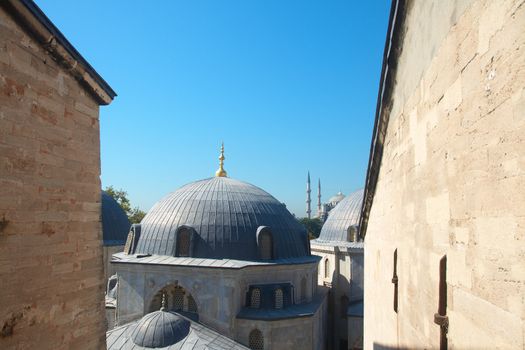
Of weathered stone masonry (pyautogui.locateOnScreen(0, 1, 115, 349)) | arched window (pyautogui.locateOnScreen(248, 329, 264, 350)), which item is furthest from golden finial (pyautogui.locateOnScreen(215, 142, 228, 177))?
→ weathered stone masonry (pyautogui.locateOnScreen(0, 1, 115, 349))

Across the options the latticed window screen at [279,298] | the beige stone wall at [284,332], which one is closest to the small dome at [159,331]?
the beige stone wall at [284,332]

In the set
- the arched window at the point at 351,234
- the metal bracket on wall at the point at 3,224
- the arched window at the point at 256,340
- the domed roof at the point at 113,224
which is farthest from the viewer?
the domed roof at the point at 113,224

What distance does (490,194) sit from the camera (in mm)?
2066

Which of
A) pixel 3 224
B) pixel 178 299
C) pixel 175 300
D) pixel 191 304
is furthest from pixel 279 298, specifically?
pixel 3 224

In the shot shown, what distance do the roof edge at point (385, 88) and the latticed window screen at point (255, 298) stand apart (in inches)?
328

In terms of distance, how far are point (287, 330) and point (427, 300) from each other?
1172 cm

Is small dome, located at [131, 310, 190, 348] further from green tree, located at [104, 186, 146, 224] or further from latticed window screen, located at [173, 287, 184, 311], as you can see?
green tree, located at [104, 186, 146, 224]

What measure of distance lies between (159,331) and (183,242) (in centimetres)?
417

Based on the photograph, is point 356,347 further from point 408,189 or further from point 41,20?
point 41,20

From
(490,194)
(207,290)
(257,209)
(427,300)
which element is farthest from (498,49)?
(257,209)

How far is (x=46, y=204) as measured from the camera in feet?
13.7

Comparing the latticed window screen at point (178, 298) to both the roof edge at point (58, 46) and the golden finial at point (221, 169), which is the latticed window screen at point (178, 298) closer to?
the golden finial at point (221, 169)

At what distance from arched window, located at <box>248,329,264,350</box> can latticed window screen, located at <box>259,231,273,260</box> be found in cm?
287

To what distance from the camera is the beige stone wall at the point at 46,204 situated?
3750 millimetres
